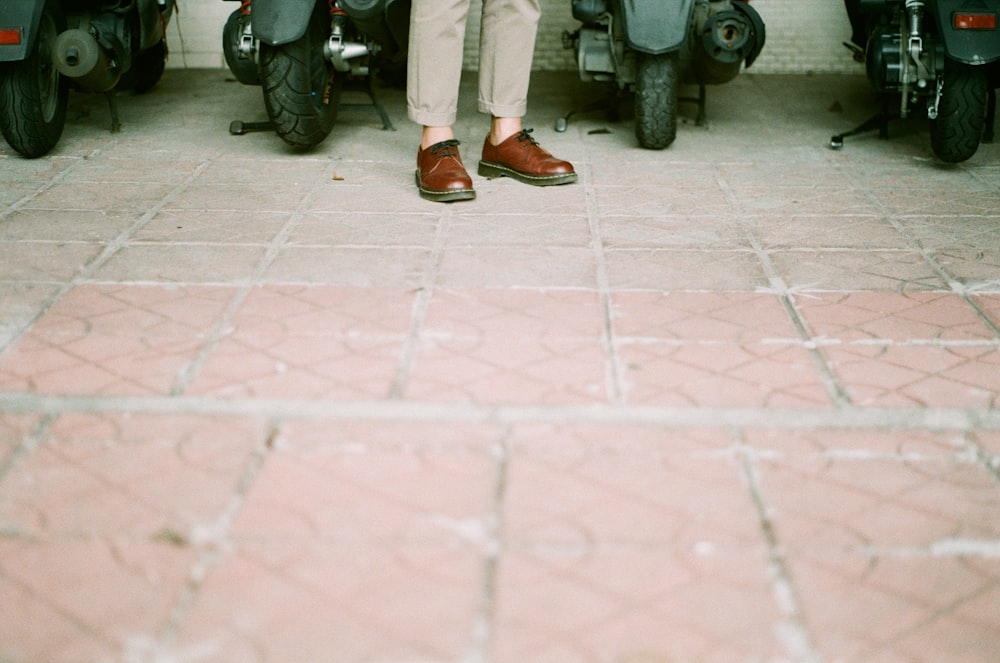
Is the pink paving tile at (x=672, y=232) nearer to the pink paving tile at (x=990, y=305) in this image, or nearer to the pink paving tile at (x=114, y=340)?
the pink paving tile at (x=990, y=305)

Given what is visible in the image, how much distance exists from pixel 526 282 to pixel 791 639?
1.53 meters

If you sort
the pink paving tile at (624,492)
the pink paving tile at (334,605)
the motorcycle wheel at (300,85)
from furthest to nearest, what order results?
the motorcycle wheel at (300,85) → the pink paving tile at (624,492) → the pink paving tile at (334,605)

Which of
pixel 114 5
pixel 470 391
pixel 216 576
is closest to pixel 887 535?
pixel 470 391

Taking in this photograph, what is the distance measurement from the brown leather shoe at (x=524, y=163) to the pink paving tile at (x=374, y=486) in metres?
1.90

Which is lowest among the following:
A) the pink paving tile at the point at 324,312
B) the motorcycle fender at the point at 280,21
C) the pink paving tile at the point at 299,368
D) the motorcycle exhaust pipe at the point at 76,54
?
the pink paving tile at the point at 324,312

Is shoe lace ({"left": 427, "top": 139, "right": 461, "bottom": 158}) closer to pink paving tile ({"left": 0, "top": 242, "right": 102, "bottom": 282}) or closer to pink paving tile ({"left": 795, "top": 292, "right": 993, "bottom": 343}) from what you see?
pink paving tile ({"left": 0, "top": 242, "right": 102, "bottom": 282})

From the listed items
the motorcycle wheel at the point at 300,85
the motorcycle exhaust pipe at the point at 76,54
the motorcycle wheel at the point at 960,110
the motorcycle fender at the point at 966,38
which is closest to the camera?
the motorcycle fender at the point at 966,38

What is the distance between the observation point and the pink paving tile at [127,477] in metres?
1.84

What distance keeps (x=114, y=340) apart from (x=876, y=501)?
1698 millimetres

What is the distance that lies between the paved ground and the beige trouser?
31 cm

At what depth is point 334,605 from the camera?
1.64m

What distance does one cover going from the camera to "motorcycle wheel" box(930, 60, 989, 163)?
389 cm

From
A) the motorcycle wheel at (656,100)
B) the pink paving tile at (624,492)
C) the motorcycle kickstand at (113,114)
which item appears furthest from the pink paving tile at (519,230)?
the motorcycle kickstand at (113,114)

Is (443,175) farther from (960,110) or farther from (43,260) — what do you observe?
(960,110)
